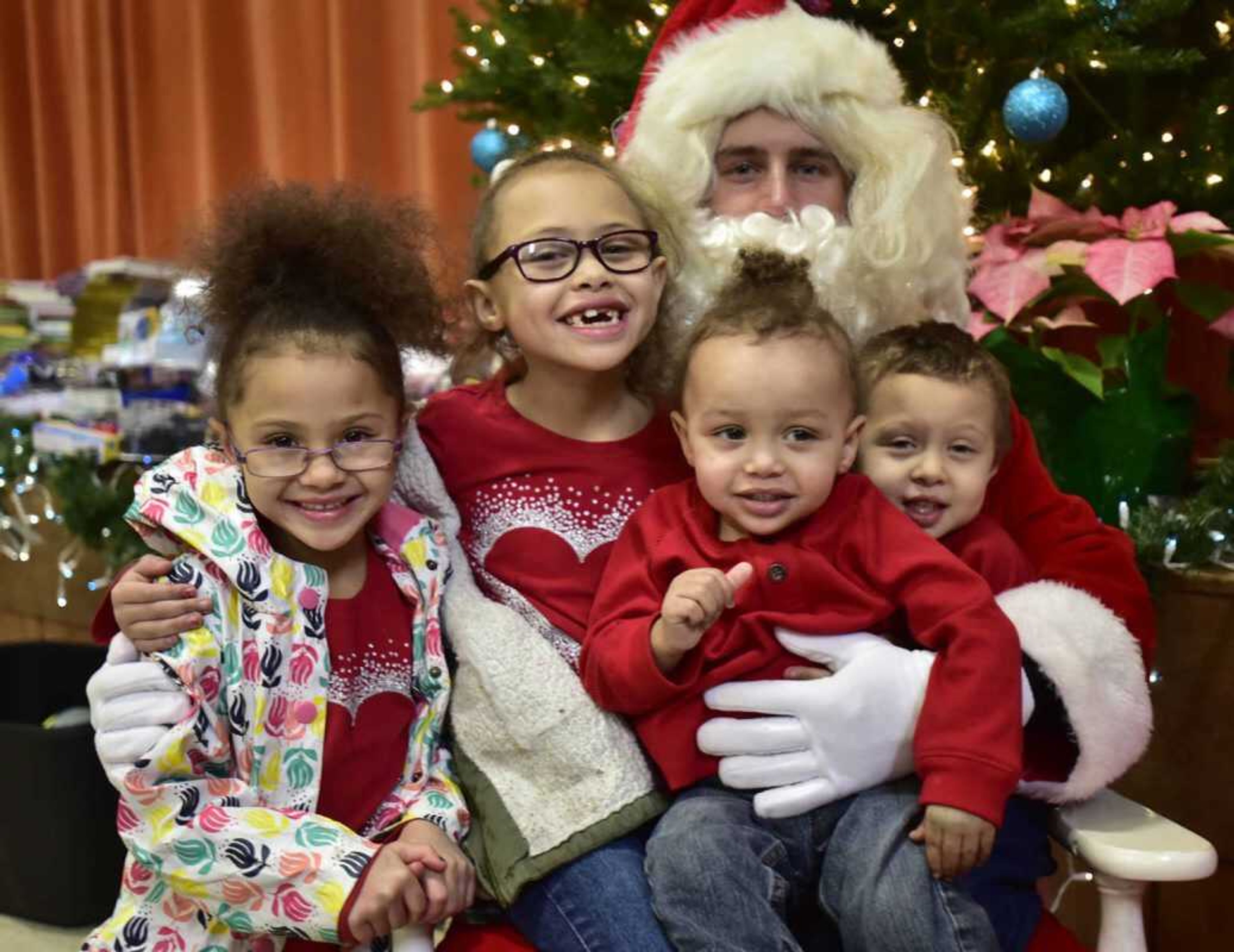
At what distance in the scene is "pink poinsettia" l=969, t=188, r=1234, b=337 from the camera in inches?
80.2

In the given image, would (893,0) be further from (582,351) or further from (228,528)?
(228,528)

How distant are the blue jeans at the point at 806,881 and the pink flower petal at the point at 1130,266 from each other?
3.59 feet

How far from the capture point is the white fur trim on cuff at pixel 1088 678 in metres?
1.38

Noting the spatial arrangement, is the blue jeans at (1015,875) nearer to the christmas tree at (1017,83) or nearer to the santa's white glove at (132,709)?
the santa's white glove at (132,709)

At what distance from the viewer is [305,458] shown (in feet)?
4.58

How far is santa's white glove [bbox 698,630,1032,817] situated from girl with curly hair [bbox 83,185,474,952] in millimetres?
351

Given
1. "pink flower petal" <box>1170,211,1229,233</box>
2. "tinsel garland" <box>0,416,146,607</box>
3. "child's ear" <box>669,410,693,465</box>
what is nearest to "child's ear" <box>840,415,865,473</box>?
"child's ear" <box>669,410,693,465</box>

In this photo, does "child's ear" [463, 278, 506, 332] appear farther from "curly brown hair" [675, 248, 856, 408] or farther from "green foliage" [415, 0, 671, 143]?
"green foliage" [415, 0, 671, 143]

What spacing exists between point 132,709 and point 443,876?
0.39 m

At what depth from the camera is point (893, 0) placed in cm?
239

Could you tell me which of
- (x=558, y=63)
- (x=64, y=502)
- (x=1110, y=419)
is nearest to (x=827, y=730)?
(x=1110, y=419)

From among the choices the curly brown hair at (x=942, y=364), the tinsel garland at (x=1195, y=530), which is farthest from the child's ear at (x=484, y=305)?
the tinsel garland at (x=1195, y=530)

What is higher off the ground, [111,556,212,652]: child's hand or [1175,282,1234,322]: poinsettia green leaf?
[1175,282,1234,322]: poinsettia green leaf

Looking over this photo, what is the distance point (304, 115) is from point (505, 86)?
1833 millimetres
